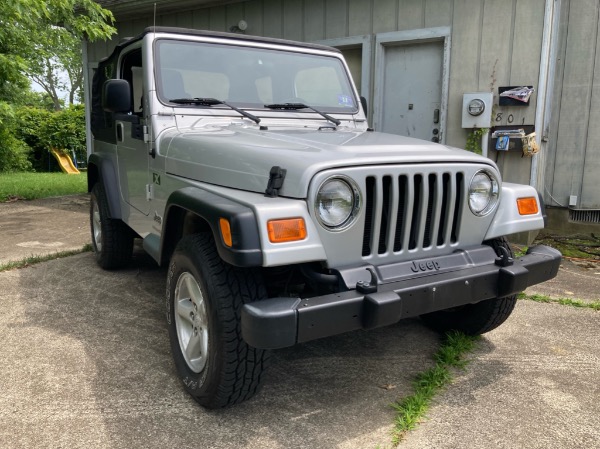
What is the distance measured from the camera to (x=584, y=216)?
646cm

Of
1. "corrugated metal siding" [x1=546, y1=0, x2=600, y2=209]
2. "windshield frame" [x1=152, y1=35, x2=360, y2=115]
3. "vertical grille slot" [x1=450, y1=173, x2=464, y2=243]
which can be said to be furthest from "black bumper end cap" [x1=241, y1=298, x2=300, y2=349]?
"corrugated metal siding" [x1=546, y1=0, x2=600, y2=209]

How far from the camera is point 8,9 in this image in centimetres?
622

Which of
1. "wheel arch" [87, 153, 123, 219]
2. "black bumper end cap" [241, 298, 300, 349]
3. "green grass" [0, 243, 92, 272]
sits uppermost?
"wheel arch" [87, 153, 123, 219]

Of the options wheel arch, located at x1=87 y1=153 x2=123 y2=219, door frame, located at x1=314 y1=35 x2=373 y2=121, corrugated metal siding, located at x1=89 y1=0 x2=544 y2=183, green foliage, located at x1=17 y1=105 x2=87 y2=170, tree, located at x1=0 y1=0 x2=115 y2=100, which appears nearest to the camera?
wheel arch, located at x1=87 y1=153 x2=123 y2=219

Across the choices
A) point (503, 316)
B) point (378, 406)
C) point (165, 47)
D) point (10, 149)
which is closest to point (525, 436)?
point (378, 406)

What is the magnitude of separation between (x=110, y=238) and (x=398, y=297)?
3124 mm

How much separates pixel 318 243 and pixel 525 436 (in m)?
1.27

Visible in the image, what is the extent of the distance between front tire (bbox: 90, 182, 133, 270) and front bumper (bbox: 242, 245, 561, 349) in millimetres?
2777

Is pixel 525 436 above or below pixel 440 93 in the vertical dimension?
below

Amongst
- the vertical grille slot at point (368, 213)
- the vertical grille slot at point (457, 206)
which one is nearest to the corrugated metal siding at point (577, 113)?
the vertical grille slot at point (457, 206)

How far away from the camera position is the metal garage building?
18.9 feet

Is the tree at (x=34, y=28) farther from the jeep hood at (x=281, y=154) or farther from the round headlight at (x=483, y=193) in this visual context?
the round headlight at (x=483, y=193)

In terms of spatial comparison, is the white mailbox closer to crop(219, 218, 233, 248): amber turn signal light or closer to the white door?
the white door

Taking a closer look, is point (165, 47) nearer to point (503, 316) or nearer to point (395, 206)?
point (395, 206)
